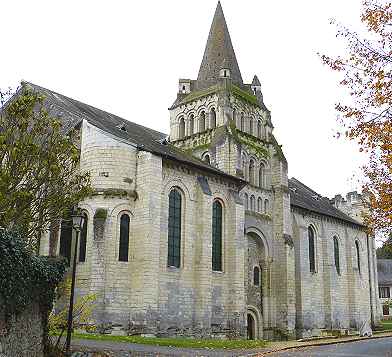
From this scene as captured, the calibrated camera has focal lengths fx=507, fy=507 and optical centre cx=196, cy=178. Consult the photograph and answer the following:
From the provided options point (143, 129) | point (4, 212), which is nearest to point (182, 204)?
point (143, 129)

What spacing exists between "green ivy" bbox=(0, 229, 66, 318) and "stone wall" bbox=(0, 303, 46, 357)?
0.78ft

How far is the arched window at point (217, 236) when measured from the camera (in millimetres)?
31062

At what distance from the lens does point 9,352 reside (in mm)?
12406

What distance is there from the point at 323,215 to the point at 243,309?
16.0m

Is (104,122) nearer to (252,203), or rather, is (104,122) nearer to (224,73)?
(224,73)

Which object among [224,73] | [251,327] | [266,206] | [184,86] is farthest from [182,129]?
[251,327]

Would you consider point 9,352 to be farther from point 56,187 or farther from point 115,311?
Answer: point 115,311

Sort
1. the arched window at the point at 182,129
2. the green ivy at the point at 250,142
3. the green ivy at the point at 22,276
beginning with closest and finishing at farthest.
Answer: the green ivy at the point at 22,276
the green ivy at the point at 250,142
the arched window at the point at 182,129

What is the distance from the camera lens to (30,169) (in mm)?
17031

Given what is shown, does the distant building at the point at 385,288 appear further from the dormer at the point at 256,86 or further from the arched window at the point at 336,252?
the dormer at the point at 256,86

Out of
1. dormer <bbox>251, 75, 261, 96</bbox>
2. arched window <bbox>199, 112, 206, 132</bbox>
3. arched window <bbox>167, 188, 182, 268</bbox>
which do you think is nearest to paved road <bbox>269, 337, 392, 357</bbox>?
arched window <bbox>167, 188, 182, 268</bbox>

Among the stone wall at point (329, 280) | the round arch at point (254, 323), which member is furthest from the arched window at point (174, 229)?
the stone wall at point (329, 280)

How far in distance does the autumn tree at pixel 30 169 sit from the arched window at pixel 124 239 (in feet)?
28.9

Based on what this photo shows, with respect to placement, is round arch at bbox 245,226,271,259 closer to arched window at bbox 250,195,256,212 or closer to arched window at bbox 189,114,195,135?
arched window at bbox 250,195,256,212
